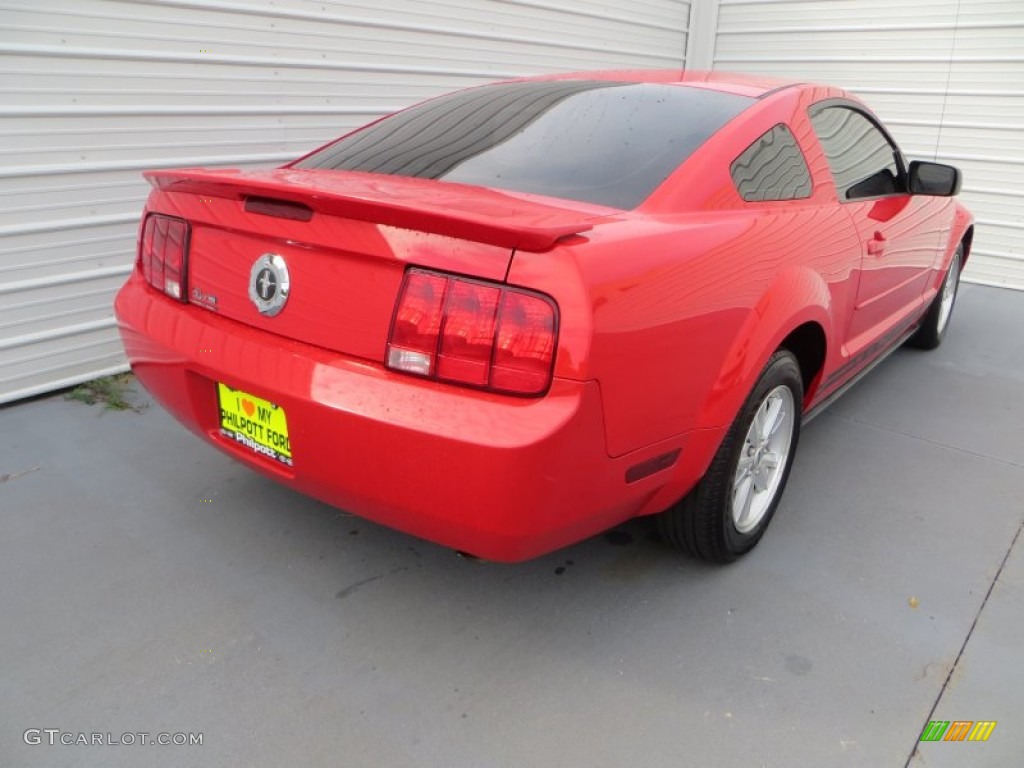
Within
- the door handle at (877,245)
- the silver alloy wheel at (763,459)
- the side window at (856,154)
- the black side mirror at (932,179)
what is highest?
the side window at (856,154)

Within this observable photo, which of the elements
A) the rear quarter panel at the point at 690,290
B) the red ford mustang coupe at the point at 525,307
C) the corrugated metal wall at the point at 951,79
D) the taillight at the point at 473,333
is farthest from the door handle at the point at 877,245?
the corrugated metal wall at the point at 951,79

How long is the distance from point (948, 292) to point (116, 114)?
15.2 ft

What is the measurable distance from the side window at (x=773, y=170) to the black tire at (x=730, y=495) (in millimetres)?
492

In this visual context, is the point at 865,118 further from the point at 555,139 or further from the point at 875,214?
the point at 555,139

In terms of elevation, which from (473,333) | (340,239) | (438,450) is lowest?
(438,450)

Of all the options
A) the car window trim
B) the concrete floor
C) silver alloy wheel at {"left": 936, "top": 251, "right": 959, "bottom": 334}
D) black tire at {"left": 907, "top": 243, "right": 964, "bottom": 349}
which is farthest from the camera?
silver alloy wheel at {"left": 936, "top": 251, "right": 959, "bottom": 334}

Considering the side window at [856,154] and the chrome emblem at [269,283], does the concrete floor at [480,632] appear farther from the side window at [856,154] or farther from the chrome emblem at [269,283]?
Result: the side window at [856,154]

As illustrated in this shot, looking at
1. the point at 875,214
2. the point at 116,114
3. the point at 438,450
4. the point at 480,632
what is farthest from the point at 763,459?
the point at 116,114

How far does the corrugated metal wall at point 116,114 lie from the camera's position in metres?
3.35

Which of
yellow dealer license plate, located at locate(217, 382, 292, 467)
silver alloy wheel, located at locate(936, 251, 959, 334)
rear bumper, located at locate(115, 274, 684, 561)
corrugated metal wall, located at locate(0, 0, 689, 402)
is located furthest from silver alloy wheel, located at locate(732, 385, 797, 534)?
corrugated metal wall, located at locate(0, 0, 689, 402)

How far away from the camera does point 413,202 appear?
176 cm

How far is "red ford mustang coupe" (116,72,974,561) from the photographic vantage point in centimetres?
162

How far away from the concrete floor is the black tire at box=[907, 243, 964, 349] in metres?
1.76

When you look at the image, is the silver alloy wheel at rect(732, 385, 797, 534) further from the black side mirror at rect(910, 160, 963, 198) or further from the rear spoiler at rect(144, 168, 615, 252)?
the black side mirror at rect(910, 160, 963, 198)
